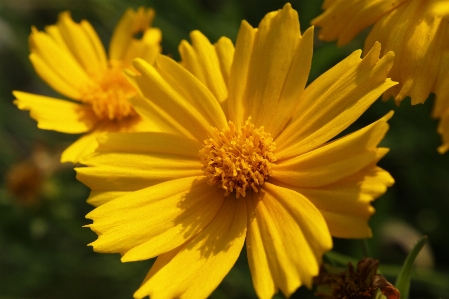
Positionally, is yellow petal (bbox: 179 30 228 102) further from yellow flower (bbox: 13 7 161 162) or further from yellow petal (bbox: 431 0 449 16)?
yellow petal (bbox: 431 0 449 16)

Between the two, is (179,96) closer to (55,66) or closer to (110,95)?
(110,95)

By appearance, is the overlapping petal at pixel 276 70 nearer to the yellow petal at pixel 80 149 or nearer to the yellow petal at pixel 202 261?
the yellow petal at pixel 202 261

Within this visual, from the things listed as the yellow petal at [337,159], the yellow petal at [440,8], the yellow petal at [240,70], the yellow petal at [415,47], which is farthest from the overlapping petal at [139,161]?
the yellow petal at [440,8]

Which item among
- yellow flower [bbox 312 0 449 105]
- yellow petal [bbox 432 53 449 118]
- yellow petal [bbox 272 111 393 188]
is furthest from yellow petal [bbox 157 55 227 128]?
yellow petal [bbox 432 53 449 118]

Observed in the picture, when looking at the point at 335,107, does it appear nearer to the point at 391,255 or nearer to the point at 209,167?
the point at 209,167

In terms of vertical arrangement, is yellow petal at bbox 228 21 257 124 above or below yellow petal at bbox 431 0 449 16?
above

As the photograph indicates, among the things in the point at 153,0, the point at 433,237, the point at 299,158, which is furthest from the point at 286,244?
the point at 153,0
